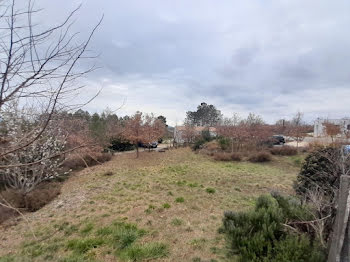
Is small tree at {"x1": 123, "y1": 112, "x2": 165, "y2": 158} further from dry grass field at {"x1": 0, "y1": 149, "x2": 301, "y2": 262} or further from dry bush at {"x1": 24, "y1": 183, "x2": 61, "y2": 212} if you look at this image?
dry bush at {"x1": 24, "y1": 183, "x2": 61, "y2": 212}

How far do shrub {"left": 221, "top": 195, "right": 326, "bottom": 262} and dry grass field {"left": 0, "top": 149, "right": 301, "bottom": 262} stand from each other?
0.61 m

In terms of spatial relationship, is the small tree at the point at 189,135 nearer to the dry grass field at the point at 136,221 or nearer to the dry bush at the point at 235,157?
the dry bush at the point at 235,157

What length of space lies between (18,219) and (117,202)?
9.10 feet

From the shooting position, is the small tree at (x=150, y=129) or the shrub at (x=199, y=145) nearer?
the small tree at (x=150, y=129)

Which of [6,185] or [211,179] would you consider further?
[211,179]

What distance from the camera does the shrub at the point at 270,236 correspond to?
2.08 metres

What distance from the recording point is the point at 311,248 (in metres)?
2.12

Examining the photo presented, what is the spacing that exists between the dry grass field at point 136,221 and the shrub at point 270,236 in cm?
61

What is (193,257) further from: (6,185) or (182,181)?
(6,185)

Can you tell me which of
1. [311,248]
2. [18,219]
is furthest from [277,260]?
[18,219]

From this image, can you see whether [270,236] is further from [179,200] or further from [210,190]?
[210,190]

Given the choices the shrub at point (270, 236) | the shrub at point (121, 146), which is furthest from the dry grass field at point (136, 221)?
the shrub at point (121, 146)

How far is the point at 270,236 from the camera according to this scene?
7.80ft

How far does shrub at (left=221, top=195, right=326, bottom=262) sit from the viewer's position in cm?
208
